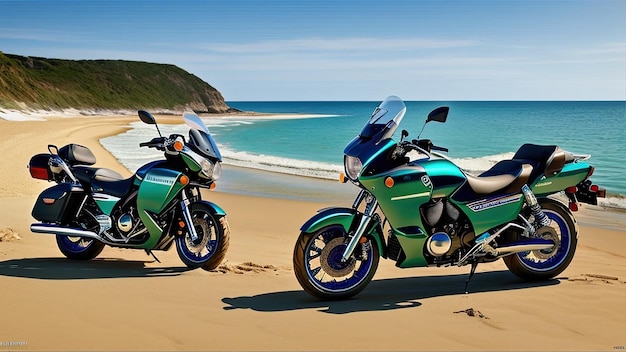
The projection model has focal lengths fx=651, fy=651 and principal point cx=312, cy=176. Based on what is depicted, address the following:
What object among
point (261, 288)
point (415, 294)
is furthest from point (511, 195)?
point (261, 288)

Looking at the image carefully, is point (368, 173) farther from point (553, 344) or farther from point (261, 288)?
point (553, 344)

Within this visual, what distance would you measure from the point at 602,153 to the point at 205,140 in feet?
103

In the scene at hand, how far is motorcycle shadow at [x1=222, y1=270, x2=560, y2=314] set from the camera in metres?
5.17

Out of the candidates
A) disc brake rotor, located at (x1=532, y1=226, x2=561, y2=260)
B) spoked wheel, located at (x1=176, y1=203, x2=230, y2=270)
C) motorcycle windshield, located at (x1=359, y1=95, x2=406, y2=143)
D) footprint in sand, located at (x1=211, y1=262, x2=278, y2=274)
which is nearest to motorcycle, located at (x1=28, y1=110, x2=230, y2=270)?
spoked wheel, located at (x1=176, y1=203, x2=230, y2=270)

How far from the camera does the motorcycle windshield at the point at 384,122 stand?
5.32 m

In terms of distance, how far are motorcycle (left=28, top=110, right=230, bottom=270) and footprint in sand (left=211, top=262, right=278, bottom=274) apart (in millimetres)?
130

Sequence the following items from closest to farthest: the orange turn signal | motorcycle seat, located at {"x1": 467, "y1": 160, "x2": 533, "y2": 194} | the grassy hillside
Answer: motorcycle seat, located at {"x1": 467, "y1": 160, "x2": 533, "y2": 194}, the orange turn signal, the grassy hillside

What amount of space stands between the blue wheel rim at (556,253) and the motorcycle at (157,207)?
290 cm

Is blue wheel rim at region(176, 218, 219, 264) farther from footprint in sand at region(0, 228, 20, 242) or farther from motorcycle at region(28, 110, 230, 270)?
footprint in sand at region(0, 228, 20, 242)

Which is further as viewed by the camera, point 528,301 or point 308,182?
point 308,182

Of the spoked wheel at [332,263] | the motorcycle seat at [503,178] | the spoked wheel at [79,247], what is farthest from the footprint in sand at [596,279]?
the spoked wheel at [79,247]

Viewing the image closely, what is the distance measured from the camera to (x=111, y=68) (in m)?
158

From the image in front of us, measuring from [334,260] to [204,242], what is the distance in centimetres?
171

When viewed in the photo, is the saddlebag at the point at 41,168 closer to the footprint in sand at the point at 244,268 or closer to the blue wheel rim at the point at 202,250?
the blue wheel rim at the point at 202,250
